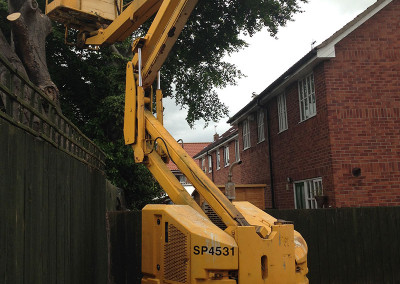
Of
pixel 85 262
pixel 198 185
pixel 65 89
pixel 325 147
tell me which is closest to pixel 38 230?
pixel 85 262

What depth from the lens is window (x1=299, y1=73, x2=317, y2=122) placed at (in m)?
13.7

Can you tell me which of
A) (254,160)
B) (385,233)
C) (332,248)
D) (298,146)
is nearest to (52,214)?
(332,248)

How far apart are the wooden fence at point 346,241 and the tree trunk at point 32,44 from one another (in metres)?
3.54

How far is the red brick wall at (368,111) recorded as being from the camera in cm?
1209

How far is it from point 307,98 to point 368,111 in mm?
2119

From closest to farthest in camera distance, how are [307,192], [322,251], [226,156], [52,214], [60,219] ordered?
[52,214] < [60,219] < [322,251] < [307,192] < [226,156]

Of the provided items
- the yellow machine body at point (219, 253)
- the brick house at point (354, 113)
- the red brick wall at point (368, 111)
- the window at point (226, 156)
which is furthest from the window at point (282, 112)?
the window at point (226, 156)

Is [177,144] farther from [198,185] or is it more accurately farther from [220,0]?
[220,0]

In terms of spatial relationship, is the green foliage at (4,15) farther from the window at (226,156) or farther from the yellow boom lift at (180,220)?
the window at (226,156)

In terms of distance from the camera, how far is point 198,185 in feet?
20.0

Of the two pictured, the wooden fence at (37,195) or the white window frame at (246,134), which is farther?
the white window frame at (246,134)

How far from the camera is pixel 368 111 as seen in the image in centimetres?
1261

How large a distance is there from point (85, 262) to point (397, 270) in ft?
25.7

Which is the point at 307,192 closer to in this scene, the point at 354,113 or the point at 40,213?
Result: the point at 354,113
